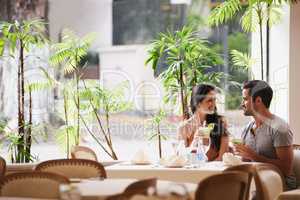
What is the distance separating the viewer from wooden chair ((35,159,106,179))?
548 centimetres

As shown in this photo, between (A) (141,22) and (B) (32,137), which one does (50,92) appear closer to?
(B) (32,137)

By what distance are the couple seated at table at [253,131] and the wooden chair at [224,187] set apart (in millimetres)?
1357

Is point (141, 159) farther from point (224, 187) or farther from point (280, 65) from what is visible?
point (280, 65)

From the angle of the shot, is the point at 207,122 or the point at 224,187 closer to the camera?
the point at 224,187

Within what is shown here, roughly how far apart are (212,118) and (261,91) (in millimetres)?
694


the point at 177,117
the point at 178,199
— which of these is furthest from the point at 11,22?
the point at 178,199

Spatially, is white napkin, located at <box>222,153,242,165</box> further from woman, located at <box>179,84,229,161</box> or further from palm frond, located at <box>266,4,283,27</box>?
palm frond, located at <box>266,4,283,27</box>

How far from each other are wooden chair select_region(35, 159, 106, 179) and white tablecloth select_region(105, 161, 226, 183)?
0.44 metres

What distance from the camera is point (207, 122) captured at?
666 cm

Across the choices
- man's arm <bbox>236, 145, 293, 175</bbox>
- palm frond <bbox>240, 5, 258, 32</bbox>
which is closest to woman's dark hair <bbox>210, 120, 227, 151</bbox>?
man's arm <bbox>236, 145, 293, 175</bbox>

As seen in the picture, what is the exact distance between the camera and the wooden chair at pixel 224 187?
4.20 metres

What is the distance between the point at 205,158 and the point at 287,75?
2.19 m

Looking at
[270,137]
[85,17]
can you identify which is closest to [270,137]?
[270,137]

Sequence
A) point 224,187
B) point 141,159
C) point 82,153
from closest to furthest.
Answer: point 224,187, point 141,159, point 82,153
